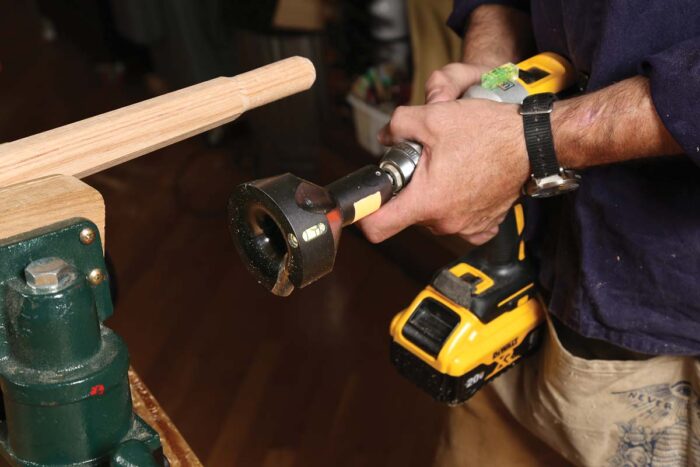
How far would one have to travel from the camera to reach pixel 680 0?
2.57 ft

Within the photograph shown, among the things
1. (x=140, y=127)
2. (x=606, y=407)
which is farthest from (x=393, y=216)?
(x=606, y=407)

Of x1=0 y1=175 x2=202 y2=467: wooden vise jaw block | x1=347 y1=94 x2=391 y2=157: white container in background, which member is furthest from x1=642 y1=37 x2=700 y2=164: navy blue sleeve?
x1=347 y1=94 x2=391 y2=157: white container in background

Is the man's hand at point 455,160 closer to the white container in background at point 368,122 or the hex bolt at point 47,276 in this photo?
the hex bolt at point 47,276

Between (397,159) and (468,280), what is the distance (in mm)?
236

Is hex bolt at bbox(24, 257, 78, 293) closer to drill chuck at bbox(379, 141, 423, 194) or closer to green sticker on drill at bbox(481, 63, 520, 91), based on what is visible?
drill chuck at bbox(379, 141, 423, 194)

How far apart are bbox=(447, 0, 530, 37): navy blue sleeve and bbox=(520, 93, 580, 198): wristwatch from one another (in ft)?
1.04

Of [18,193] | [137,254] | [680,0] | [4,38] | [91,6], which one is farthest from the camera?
[4,38]

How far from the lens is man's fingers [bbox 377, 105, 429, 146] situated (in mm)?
856

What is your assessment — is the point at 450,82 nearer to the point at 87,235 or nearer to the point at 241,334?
the point at 87,235

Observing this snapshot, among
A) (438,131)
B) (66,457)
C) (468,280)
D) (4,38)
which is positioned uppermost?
(438,131)

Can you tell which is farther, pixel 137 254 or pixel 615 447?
pixel 137 254

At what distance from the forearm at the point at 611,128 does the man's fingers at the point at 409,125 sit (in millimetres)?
129

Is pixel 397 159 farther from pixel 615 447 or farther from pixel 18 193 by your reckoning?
pixel 615 447

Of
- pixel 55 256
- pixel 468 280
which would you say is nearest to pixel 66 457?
pixel 55 256
